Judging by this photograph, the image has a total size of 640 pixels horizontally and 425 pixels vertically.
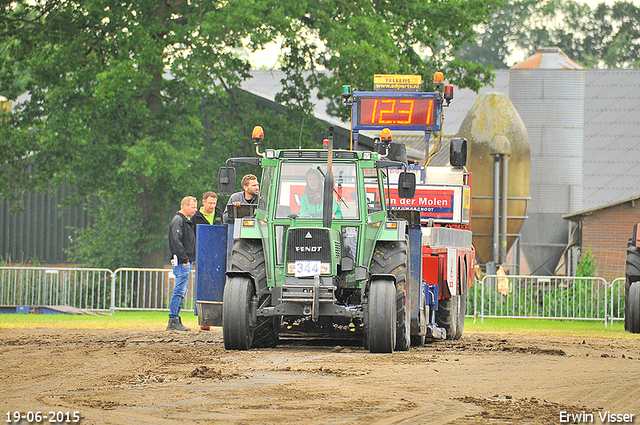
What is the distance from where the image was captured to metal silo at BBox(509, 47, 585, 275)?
29.2 meters

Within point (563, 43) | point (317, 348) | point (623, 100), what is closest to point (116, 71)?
point (317, 348)

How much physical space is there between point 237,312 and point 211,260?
1309 millimetres

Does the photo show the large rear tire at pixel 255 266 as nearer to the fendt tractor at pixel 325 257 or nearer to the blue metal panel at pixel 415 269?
the fendt tractor at pixel 325 257

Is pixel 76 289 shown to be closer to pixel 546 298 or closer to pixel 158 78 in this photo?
pixel 158 78

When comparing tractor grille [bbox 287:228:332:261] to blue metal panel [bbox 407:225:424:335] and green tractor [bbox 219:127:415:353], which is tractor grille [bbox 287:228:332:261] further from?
blue metal panel [bbox 407:225:424:335]

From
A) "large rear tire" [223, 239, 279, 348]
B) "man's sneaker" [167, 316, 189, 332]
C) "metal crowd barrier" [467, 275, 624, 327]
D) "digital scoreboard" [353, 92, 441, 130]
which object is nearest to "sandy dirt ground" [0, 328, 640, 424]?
"large rear tire" [223, 239, 279, 348]

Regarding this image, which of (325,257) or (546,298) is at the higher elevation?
(325,257)

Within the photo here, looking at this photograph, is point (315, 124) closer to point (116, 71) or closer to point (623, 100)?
point (116, 71)

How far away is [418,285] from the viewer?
11359 millimetres

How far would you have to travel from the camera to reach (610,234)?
24.1m

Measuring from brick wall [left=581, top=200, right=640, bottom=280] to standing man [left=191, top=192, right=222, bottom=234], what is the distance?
13410 millimetres

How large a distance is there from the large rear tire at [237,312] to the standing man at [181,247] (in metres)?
3.44

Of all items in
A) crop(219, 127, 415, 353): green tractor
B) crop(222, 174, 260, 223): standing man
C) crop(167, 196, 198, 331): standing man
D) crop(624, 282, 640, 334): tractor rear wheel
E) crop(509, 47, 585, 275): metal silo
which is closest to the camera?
crop(219, 127, 415, 353): green tractor

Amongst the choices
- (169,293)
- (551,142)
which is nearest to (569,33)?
(551,142)
